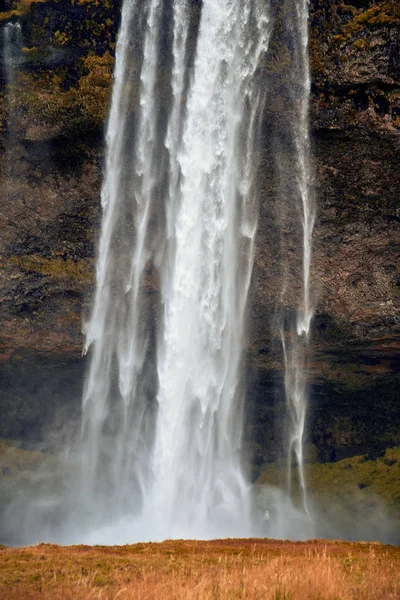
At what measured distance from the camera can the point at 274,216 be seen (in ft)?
145

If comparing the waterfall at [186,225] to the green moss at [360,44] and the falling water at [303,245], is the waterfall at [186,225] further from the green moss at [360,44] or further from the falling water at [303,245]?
the green moss at [360,44]

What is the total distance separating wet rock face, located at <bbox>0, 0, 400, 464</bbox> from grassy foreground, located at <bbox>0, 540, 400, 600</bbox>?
51.8ft

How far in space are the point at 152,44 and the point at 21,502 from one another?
32667mm

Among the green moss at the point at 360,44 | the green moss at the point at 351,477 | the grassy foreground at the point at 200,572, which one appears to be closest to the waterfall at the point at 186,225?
the green moss at the point at 351,477

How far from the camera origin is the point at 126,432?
4947 cm

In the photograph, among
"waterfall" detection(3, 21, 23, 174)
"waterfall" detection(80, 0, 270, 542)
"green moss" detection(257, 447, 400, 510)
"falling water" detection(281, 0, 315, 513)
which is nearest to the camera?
"falling water" detection(281, 0, 315, 513)

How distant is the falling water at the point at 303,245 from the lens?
4169cm

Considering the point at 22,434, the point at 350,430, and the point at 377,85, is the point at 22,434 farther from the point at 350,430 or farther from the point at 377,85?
the point at 377,85

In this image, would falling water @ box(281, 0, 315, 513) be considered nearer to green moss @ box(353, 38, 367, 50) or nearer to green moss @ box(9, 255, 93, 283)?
green moss @ box(353, 38, 367, 50)

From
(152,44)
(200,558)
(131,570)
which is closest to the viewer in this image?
(131,570)

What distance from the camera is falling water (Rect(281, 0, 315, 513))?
41.7 metres

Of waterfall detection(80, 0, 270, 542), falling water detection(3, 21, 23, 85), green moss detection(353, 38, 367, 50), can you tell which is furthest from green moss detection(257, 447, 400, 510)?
falling water detection(3, 21, 23, 85)

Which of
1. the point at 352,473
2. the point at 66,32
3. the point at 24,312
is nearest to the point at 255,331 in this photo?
the point at 352,473

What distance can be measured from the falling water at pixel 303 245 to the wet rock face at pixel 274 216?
1.77 ft
